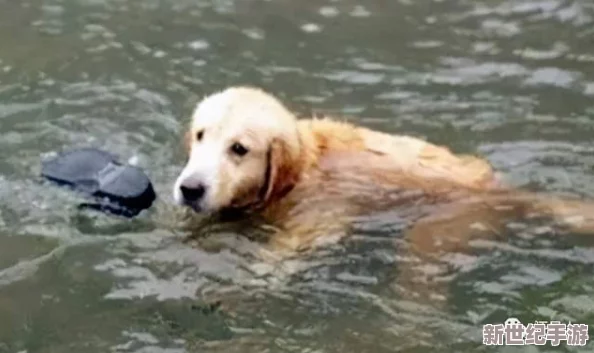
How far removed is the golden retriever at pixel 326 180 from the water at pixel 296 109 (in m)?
0.14

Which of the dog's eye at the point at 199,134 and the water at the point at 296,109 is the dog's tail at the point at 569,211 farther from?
the dog's eye at the point at 199,134

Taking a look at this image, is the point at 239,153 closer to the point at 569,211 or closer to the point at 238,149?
the point at 238,149

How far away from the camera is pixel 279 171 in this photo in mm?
5758

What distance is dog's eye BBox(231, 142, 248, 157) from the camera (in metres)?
5.61

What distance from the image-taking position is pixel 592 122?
21.9ft

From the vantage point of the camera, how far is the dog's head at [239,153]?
547 cm

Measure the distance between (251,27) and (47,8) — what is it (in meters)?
1.82

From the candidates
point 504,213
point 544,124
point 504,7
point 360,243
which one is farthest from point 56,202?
point 504,7

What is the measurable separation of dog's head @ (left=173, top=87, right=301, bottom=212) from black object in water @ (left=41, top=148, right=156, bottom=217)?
0.85ft

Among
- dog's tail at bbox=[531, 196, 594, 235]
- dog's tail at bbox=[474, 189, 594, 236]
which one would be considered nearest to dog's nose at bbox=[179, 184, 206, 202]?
dog's tail at bbox=[474, 189, 594, 236]

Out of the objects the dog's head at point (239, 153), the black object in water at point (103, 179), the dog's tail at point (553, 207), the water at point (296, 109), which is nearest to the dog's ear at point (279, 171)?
the dog's head at point (239, 153)

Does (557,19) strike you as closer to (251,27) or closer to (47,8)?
(251,27)

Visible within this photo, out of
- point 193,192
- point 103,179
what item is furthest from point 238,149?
point 103,179

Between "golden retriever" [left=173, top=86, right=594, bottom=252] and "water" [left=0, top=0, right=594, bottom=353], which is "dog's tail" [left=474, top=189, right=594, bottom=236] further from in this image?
"water" [left=0, top=0, right=594, bottom=353]
